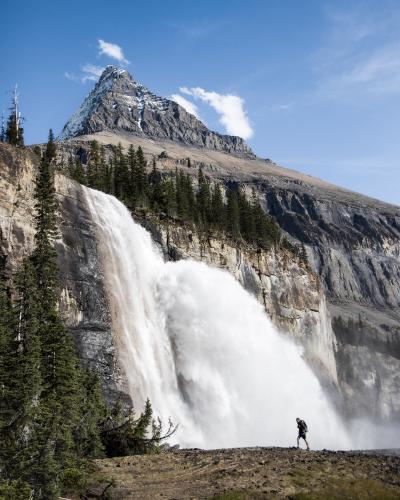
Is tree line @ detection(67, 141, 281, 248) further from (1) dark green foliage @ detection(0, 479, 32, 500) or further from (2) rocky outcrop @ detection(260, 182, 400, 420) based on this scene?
(1) dark green foliage @ detection(0, 479, 32, 500)

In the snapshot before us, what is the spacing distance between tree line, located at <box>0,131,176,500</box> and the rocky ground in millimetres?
1584

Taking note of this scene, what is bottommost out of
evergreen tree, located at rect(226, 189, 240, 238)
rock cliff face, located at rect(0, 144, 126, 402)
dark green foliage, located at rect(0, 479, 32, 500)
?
dark green foliage, located at rect(0, 479, 32, 500)

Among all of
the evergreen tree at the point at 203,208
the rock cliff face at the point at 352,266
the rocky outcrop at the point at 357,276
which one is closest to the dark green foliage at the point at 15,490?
the evergreen tree at the point at 203,208

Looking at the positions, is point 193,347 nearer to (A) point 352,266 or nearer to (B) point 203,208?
(B) point 203,208

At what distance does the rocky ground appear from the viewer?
17.9 metres

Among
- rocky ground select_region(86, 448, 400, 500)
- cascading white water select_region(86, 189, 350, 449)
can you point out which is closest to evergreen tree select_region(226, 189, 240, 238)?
cascading white water select_region(86, 189, 350, 449)

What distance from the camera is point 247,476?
1994 cm

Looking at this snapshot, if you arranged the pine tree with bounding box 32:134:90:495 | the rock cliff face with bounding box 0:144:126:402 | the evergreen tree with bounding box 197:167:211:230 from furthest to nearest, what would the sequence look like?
1. the evergreen tree with bounding box 197:167:211:230
2. the rock cliff face with bounding box 0:144:126:402
3. the pine tree with bounding box 32:134:90:495

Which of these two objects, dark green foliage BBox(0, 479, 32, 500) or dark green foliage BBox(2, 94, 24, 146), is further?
dark green foliage BBox(2, 94, 24, 146)

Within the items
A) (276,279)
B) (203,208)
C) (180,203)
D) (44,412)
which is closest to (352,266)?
(276,279)

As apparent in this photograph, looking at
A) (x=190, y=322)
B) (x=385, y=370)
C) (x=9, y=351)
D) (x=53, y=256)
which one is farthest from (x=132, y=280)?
(x=385, y=370)

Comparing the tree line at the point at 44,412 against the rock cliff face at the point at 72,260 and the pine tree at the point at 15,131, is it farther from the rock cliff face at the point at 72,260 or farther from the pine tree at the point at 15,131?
the pine tree at the point at 15,131

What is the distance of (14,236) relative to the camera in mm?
37719

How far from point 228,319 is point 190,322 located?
6.54 meters
